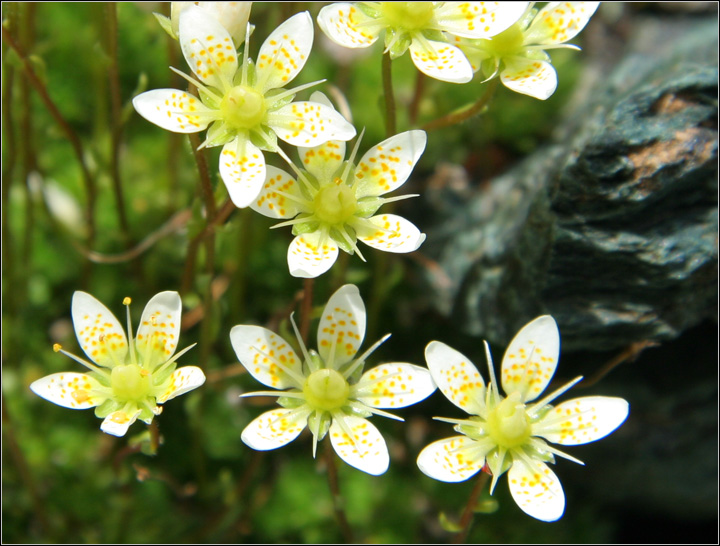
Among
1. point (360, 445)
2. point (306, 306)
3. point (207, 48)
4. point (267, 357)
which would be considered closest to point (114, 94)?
point (207, 48)

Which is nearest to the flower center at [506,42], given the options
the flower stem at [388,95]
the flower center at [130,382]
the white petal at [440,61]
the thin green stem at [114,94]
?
the white petal at [440,61]

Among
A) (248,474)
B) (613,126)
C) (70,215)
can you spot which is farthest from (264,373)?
(70,215)

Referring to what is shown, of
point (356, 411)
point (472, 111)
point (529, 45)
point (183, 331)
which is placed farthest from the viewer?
point (183, 331)

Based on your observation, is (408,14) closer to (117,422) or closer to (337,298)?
(337,298)

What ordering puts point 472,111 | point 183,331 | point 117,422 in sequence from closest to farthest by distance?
point 117,422 → point 472,111 → point 183,331

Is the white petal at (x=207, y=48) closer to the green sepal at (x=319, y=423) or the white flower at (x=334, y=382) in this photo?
the white flower at (x=334, y=382)

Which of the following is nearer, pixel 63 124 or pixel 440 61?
pixel 440 61

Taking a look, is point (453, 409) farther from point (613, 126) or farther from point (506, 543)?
point (613, 126)
